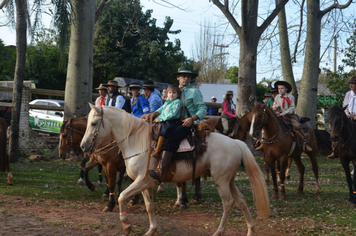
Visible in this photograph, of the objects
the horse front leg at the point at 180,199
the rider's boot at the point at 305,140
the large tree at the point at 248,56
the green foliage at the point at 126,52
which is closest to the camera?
the horse front leg at the point at 180,199

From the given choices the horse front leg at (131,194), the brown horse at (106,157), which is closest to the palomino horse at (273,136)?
the brown horse at (106,157)

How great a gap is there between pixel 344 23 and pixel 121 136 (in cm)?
1451

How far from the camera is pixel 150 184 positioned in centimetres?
662

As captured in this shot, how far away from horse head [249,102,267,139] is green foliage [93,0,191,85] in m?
22.5

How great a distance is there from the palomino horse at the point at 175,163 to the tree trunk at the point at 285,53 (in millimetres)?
13293

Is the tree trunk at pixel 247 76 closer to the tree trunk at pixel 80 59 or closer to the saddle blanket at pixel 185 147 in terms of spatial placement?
the tree trunk at pixel 80 59

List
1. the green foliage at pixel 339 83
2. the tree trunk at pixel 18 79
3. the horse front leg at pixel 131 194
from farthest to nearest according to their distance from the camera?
the green foliage at pixel 339 83 < the tree trunk at pixel 18 79 < the horse front leg at pixel 131 194

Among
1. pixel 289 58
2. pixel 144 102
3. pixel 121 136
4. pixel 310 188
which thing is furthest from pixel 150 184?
pixel 289 58

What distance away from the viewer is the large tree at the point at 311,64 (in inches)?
704

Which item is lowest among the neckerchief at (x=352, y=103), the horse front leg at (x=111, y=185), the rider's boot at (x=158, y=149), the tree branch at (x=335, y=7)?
the horse front leg at (x=111, y=185)

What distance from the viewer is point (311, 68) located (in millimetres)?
17969

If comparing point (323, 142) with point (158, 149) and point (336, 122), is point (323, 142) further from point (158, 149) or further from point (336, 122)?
point (158, 149)

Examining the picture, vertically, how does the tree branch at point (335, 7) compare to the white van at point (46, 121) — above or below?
above

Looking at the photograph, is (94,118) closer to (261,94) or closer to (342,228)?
(342,228)
